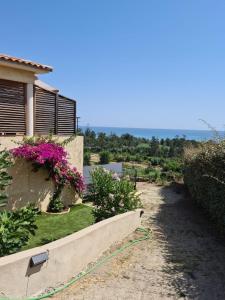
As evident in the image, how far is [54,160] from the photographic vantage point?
38.7 ft

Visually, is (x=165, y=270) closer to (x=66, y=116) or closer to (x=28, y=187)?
(x=28, y=187)

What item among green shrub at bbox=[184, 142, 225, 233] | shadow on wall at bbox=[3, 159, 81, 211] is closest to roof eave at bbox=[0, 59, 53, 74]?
shadow on wall at bbox=[3, 159, 81, 211]

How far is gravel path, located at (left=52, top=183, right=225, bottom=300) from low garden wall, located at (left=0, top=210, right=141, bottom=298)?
288mm

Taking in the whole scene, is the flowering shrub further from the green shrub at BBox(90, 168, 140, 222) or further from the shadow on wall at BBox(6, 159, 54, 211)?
the green shrub at BBox(90, 168, 140, 222)

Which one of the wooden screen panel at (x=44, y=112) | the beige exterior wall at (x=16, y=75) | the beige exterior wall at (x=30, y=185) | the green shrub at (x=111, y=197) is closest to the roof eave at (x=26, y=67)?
the beige exterior wall at (x=16, y=75)

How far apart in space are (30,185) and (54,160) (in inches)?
42.4

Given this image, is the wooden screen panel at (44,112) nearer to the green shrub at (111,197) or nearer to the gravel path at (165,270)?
the green shrub at (111,197)

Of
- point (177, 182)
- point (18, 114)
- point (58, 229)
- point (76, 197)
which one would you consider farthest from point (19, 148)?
point (177, 182)

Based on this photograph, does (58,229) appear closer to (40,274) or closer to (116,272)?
(116,272)

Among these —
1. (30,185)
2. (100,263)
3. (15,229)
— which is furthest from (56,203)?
(15,229)

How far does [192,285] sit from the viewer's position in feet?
20.6

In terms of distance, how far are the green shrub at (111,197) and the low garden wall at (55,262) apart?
1.32 meters

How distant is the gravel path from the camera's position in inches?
233

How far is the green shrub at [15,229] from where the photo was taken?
19.7ft
